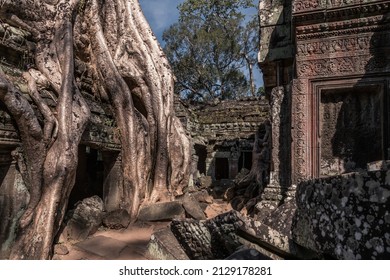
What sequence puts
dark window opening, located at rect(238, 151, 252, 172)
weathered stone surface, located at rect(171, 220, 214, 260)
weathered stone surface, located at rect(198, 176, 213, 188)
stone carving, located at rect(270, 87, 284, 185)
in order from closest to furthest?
1. weathered stone surface, located at rect(171, 220, 214, 260)
2. stone carving, located at rect(270, 87, 284, 185)
3. weathered stone surface, located at rect(198, 176, 213, 188)
4. dark window opening, located at rect(238, 151, 252, 172)

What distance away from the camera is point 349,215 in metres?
1.08

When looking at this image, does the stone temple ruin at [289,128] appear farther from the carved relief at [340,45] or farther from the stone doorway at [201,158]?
the stone doorway at [201,158]

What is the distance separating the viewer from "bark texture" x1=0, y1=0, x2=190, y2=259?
12.7 feet

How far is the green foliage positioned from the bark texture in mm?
13289

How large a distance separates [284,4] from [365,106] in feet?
8.17

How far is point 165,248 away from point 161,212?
11.0ft

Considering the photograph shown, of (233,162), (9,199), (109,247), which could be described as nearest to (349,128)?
(109,247)

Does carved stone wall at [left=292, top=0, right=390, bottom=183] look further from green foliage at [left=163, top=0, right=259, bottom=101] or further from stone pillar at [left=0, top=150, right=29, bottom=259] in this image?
green foliage at [left=163, top=0, right=259, bottom=101]

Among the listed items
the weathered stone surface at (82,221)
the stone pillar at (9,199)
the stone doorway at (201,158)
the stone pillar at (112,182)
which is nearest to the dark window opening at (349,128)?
the stone pillar at (112,182)

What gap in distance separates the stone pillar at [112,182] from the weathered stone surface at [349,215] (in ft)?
16.6

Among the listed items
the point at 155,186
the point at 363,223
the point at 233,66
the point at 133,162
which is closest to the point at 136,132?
the point at 133,162

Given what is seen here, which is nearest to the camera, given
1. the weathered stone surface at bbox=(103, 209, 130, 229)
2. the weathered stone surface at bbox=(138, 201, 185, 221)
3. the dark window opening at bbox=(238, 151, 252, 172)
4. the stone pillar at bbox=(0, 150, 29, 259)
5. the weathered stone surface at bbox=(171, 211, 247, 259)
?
the weathered stone surface at bbox=(171, 211, 247, 259)

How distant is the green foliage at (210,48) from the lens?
19656 millimetres

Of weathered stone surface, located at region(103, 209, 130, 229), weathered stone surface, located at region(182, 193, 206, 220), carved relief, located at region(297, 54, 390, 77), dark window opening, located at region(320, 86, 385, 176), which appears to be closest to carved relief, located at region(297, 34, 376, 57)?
carved relief, located at region(297, 54, 390, 77)
